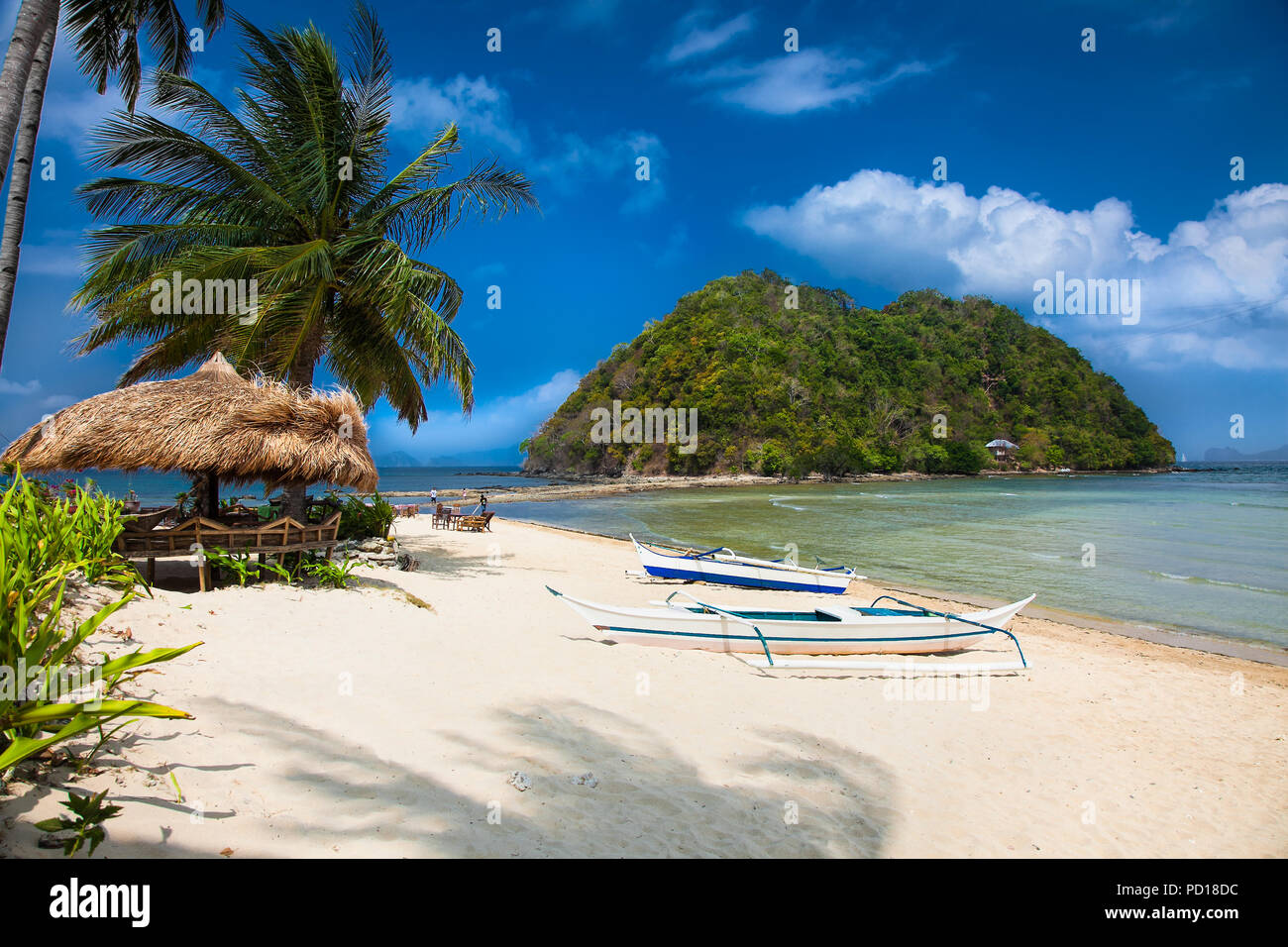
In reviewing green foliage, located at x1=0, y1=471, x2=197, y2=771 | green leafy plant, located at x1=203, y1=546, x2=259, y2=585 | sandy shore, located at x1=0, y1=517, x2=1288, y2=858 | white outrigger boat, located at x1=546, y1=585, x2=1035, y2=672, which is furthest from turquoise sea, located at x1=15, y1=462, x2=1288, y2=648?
white outrigger boat, located at x1=546, y1=585, x2=1035, y2=672

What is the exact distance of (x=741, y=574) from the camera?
1270 centimetres

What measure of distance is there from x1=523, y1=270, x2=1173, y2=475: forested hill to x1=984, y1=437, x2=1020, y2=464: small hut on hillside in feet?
5.24

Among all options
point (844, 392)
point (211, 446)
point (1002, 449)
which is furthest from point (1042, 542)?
point (1002, 449)

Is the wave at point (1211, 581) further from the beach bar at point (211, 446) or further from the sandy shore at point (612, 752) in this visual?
the beach bar at point (211, 446)

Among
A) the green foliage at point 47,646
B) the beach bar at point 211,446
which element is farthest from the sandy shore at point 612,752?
the beach bar at point 211,446

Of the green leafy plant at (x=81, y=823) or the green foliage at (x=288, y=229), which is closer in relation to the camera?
the green leafy plant at (x=81, y=823)

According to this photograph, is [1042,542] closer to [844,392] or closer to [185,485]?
[844,392]

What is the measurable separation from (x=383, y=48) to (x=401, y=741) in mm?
11882

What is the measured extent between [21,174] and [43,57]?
1.18m

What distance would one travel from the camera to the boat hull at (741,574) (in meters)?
12.4

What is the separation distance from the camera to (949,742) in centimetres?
545

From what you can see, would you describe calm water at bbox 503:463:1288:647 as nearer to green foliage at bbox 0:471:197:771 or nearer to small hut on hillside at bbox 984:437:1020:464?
green foliage at bbox 0:471:197:771

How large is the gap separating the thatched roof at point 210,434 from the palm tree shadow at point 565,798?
188 inches
